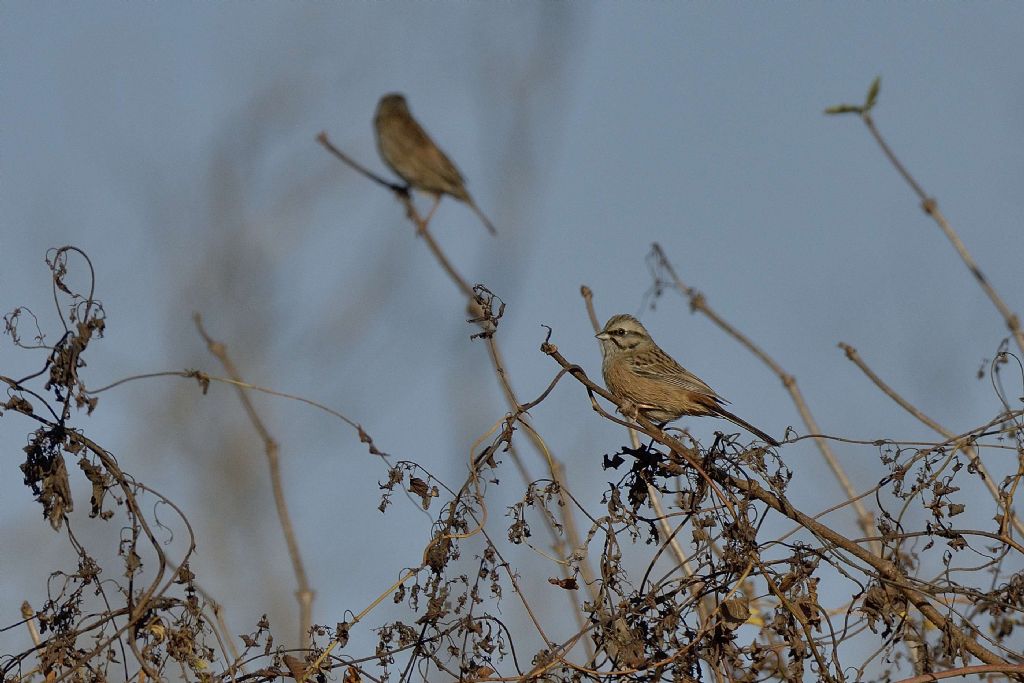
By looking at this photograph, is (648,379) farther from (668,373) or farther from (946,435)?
(946,435)

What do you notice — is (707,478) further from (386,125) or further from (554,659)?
(386,125)

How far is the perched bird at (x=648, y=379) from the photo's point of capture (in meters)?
6.18

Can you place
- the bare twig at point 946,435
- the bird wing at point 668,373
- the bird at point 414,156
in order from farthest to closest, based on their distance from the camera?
the bird at point 414,156, the bird wing at point 668,373, the bare twig at point 946,435

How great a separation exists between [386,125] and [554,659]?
285 inches

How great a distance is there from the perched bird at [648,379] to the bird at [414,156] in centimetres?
215

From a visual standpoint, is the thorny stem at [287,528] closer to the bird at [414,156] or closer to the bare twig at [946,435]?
the bare twig at [946,435]

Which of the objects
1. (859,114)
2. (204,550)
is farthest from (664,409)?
(204,550)

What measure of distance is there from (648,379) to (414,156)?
11.8ft

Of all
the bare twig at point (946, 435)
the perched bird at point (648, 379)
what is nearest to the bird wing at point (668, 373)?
the perched bird at point (648, 379)

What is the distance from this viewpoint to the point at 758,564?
2852 millimetres

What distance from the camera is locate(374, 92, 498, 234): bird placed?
8867 millimetres

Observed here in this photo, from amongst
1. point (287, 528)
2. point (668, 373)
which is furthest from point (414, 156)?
point (287, 528)

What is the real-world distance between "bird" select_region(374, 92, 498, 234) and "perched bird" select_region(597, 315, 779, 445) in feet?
7.04

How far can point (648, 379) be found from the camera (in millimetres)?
6422
